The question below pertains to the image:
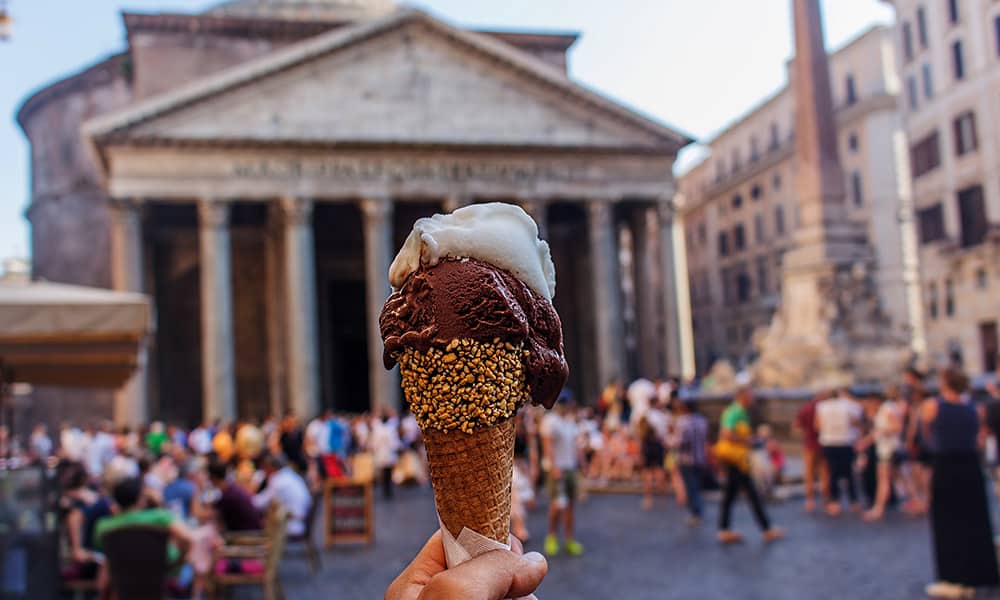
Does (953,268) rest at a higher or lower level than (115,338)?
higher

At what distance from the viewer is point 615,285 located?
31203 millimetres

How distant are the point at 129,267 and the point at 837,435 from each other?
21581 mm

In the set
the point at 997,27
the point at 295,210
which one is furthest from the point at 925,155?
the point at 295,210

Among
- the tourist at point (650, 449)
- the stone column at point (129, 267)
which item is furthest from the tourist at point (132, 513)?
the stone column at point (129, 267)

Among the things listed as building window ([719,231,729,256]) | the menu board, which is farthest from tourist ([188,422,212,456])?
building window ([719,231,729,256])

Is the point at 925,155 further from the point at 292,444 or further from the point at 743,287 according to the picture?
the point at 292,444

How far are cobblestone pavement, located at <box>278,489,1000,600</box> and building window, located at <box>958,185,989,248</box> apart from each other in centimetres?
1975

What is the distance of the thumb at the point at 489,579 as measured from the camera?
4.98 feet

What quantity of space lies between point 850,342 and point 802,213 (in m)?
1.88

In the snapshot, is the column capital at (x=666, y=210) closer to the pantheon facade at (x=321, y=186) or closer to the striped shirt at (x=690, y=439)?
the pantheon facade at (x=321, y=186)

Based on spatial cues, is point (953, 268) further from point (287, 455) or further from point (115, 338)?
point (115, 338)

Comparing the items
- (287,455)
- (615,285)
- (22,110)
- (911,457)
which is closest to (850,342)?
(911,457)

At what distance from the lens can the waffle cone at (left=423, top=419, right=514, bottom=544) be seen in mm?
1588

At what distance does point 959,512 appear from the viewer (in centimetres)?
654
